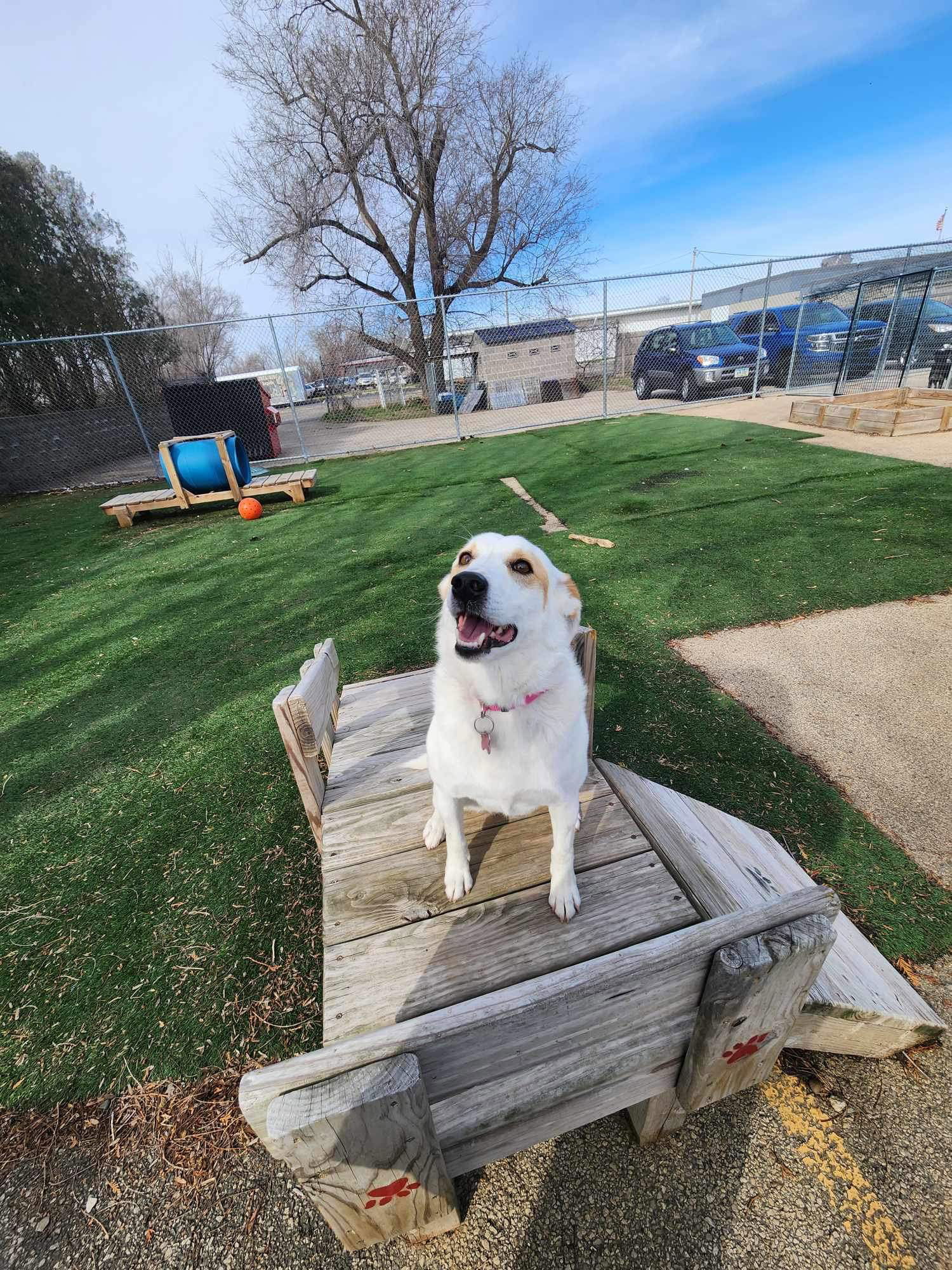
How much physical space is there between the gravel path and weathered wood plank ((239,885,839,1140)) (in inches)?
25.3

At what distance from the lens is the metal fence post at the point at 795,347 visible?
13.4 meters

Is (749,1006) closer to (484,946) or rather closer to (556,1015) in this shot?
(556,1015)

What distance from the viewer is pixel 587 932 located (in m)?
1.62

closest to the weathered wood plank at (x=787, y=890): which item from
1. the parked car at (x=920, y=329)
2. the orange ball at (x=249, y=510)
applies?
the orange ball at (x=249, y=510)

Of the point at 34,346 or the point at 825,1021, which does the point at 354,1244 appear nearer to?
the point at 825,1021

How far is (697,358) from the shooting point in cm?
1461

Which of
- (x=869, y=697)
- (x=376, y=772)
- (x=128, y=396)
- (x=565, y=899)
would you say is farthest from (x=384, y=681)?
(x=128, y=396)

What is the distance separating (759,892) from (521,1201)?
1155mm

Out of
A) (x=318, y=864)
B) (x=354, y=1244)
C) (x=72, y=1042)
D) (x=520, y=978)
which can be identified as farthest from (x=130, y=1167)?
(x=520, y=978)

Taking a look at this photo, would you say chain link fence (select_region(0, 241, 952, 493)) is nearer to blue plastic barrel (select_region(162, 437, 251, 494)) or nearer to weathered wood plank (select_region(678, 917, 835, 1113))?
blue plastic barrel (select_region(162, 437, 251, 494))

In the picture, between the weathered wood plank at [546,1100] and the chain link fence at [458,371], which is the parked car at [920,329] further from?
the weathered wood plank at [546,1100]

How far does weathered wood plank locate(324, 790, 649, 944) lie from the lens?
173 centimetres

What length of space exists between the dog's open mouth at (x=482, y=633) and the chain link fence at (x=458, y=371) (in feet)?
40.0

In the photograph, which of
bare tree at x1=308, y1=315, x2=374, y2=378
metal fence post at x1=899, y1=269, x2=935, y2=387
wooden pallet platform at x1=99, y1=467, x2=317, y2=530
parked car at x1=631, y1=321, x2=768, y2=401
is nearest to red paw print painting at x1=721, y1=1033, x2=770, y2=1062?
wooden pallet platform at x1=99, y1=467, x2=317, y2=530
